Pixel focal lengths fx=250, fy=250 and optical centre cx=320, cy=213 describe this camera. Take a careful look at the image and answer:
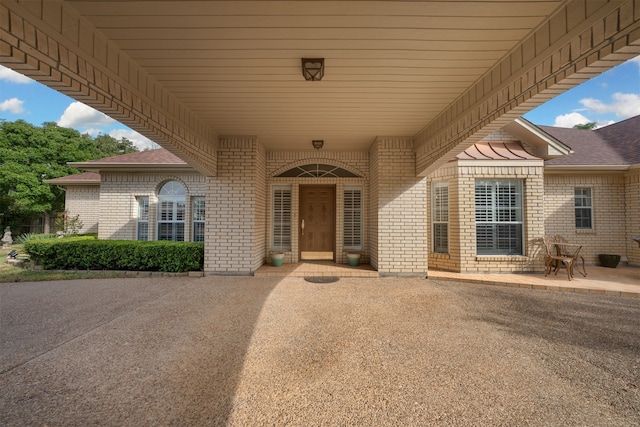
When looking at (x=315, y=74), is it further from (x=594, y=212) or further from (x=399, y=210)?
(x=594, y=212)

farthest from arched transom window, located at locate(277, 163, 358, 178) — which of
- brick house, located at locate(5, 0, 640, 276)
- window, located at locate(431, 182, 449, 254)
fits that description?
window, located at locate(431, 182, 449, 254)

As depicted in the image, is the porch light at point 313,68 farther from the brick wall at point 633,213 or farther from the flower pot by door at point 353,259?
the brick wall at point 633,213

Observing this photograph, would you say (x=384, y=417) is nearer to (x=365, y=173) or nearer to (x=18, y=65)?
(x=18, y=65)

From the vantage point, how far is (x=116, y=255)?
5.99 metres

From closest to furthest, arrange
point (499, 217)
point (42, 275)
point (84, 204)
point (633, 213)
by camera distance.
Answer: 1. point (42, 275)
2. point (499, 217)
3. point (633, 213)
4. point (84, 204)

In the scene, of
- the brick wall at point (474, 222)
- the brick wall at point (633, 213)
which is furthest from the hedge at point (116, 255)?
the brick wall at point (633, 213)

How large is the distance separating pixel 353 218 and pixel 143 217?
707 cm

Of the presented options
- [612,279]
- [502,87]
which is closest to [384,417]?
[502,87]

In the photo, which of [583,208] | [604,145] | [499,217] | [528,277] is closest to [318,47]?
[499,217]

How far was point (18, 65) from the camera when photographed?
203 centimetres

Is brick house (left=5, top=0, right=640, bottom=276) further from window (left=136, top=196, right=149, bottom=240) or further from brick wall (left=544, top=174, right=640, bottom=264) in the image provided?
brick wall (left=544, top=174, right=640, bottom=264)

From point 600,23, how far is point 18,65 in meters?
4.64

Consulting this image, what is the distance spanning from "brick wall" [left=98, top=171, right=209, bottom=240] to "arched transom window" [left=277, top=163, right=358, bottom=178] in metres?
3.45

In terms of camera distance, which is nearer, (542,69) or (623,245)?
(542,69)
